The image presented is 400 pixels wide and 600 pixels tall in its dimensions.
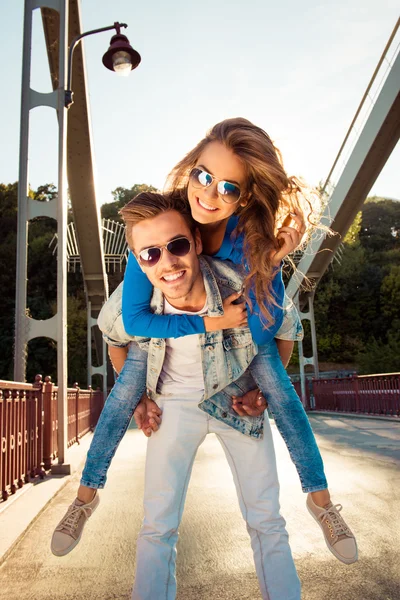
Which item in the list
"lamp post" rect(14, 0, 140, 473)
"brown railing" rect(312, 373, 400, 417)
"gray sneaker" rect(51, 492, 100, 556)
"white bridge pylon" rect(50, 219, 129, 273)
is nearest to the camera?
"gray sneaker" rect(51, 492, 100, 556)

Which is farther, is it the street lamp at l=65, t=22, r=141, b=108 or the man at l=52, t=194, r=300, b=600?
the street lamp at l=65, t=22, r=141, b=108

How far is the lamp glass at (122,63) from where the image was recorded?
7.47 metres

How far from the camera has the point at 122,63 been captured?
751 cm

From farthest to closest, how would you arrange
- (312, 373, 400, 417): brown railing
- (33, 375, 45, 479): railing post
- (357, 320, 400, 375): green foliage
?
(357, 320, 400, 375): green foliage → (312, 373, 400, 417): brown railing → (33, 375, 45, 479): railing post

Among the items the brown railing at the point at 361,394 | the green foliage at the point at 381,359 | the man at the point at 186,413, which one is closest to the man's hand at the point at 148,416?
the man at the point at 186,413

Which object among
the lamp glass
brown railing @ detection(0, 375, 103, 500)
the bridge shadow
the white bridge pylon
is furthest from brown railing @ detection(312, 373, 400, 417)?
the lamp glass

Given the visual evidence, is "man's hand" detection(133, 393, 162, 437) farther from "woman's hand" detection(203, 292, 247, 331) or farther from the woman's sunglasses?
the woman's sunglasses

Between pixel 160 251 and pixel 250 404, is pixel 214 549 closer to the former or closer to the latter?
pixel 250 404

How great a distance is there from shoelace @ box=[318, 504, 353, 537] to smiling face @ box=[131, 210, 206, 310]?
2.86ft

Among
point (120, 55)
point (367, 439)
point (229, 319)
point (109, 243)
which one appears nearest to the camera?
point (229, 319)

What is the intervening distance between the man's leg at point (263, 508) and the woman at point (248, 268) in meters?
0.13

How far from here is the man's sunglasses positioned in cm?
199

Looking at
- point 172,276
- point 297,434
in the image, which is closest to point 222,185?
point 172,276

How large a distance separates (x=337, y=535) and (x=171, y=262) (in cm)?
109
